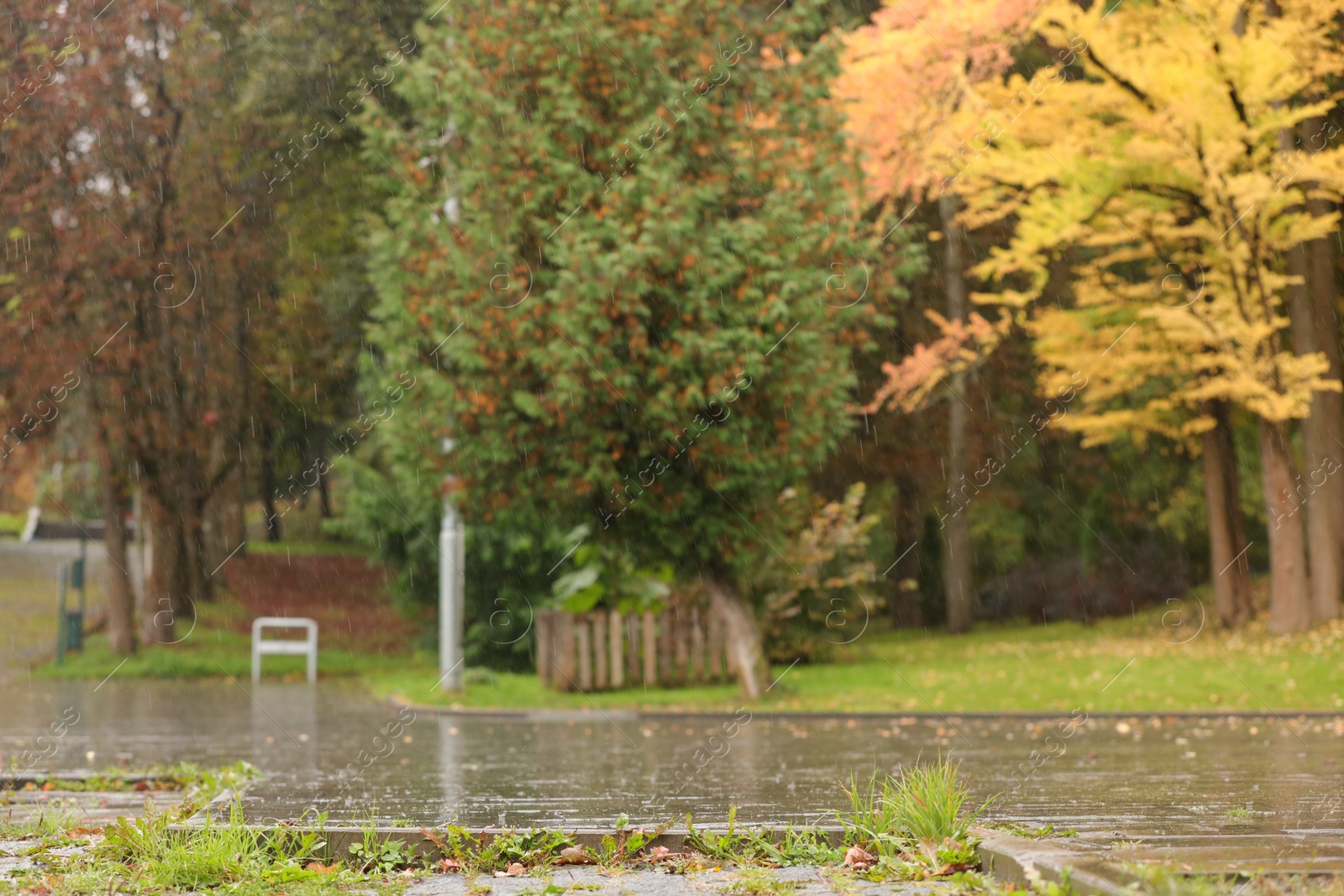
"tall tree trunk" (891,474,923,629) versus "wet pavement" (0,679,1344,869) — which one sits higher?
"tall tree trunk" (891,474,923,629)

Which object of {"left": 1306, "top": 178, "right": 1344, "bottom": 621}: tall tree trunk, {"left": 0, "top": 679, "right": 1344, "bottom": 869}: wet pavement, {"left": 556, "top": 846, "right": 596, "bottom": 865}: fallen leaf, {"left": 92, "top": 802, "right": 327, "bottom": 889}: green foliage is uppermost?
{"left": 1306, "top": 178, "right": 1344, "bottom": 621}: tall tree trunk

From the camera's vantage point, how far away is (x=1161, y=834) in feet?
24.6

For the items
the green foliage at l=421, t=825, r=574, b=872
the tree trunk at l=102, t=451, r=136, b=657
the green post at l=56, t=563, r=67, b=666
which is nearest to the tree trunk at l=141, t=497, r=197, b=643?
the tree trunk at l=102, t=451, r=136, b=657

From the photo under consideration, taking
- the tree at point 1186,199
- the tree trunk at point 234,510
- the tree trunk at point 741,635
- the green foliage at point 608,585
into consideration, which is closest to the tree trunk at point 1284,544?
the tree at point 1186,199

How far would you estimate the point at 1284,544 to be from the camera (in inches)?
907

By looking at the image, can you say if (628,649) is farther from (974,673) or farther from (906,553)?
(906,553)

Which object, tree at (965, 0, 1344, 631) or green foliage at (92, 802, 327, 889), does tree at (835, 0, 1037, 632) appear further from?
green foliage at (92, 802, 327, 889)

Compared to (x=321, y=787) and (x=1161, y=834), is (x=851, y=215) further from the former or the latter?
(x=1161, y=834)

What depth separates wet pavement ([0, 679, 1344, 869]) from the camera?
8.55 metres

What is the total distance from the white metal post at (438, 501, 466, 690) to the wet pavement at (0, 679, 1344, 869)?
1.56 metres

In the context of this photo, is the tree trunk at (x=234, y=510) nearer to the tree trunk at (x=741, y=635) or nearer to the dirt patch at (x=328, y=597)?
the dirt patch at (x=328, y=597)

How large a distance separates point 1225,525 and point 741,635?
451 inches

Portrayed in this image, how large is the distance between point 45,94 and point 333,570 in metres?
27.3

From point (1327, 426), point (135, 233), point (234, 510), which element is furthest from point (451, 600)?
point (234, 510)
